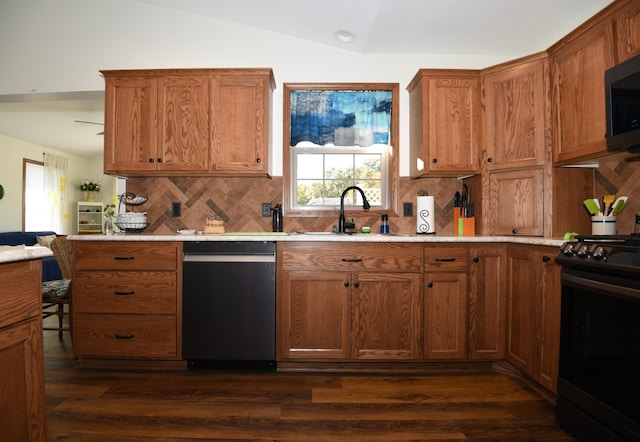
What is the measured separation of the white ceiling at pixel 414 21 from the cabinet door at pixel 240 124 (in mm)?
605

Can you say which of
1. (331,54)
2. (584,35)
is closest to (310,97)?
(331,54)

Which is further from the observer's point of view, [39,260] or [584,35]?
[584,35]

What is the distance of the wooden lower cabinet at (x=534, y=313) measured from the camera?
202cm

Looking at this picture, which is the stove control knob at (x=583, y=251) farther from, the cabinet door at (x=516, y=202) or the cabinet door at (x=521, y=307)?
the cabinet door at (x=516, y=202)

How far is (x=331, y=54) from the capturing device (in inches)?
126

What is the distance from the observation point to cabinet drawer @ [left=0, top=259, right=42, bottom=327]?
3.59ft

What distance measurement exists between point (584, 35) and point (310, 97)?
194 centimetres

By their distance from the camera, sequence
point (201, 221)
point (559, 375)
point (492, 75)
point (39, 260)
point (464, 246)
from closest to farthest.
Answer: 1. point (39, 260)
2. point (559, 375)
3. point (464, 246)
4. point (492, 75)
5. point (201, 221)

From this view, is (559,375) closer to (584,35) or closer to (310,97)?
(584,35)

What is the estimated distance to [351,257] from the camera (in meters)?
2.48

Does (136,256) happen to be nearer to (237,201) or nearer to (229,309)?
(229,309)

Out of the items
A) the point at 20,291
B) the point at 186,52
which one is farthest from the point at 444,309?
the point at 186,52

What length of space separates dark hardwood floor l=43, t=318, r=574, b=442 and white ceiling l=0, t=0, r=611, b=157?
8.26 ft

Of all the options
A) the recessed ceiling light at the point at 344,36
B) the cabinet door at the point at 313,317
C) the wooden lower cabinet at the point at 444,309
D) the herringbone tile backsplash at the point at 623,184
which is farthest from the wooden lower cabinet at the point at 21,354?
the herringbone tile backsplash at the point at 623,184
